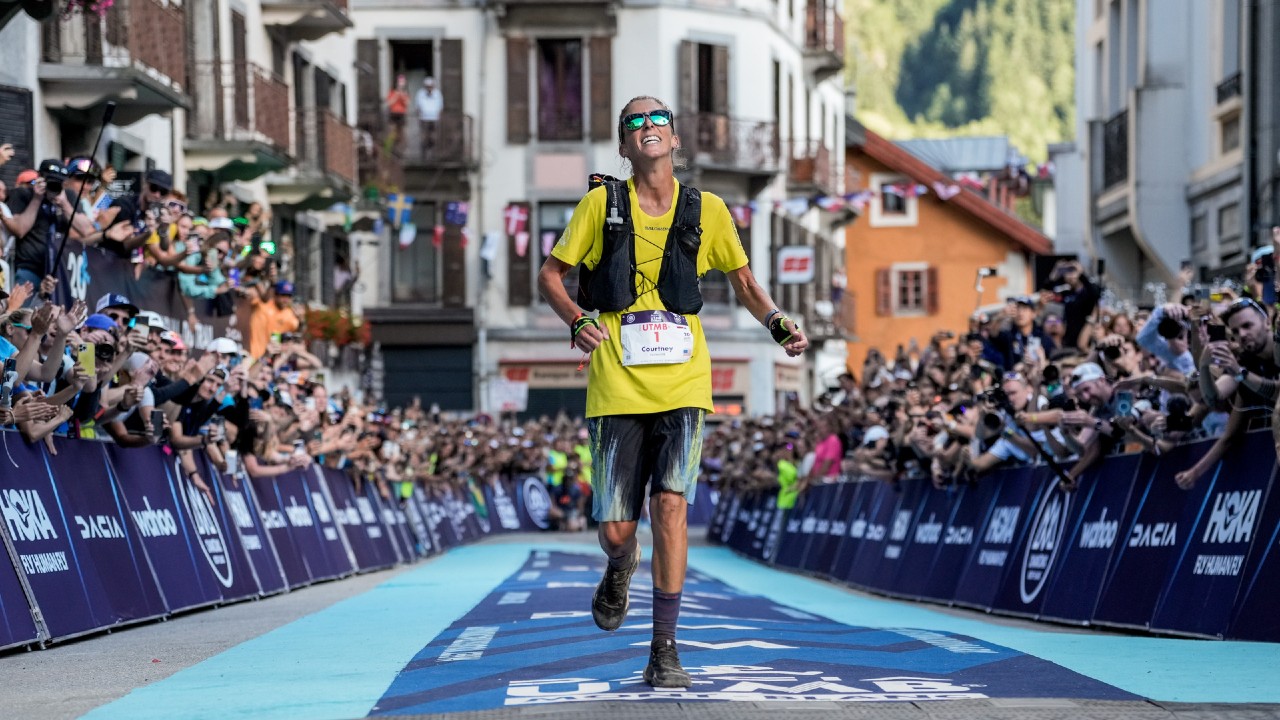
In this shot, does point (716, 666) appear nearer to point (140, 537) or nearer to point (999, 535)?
point (140, 537)

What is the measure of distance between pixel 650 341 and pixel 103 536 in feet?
22.8

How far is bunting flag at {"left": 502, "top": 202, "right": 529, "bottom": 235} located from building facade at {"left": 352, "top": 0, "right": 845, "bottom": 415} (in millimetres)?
122

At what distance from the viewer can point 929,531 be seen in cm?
2145

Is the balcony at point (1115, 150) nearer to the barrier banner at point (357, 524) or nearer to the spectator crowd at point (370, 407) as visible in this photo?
the spectator crowd at point (370, 407)

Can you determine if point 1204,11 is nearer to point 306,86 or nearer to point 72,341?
point 306,86

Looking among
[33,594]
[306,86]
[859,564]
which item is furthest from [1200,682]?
[306,86]

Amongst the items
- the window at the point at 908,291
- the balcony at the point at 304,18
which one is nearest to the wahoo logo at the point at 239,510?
the balcony at the point at 304,18

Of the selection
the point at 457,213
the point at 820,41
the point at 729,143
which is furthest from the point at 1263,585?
the point at 820,41

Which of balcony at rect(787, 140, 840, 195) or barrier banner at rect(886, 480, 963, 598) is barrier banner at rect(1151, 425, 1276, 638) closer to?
barrier banner at rect(886, 480, 963, 598)

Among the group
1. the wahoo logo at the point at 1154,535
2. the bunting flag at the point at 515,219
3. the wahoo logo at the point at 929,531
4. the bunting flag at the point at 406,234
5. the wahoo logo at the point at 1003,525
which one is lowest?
the wahoo logo at the point at 929,531

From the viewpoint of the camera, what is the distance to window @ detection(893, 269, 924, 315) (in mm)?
71062

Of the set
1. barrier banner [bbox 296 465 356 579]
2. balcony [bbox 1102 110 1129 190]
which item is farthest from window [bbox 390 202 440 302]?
barrier banner [bbox 296 465 356 579]

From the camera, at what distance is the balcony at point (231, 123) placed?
3322 centimetres

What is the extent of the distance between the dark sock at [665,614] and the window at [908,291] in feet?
205
